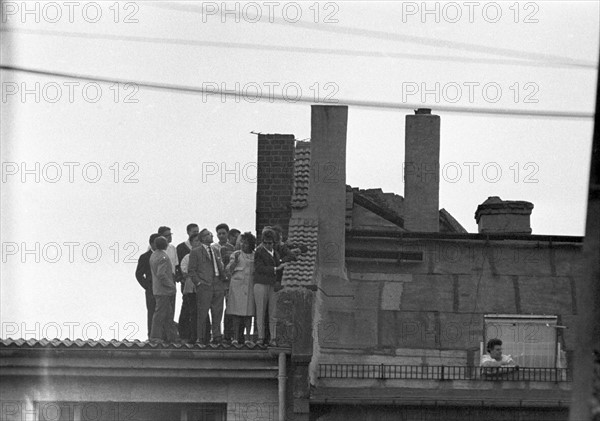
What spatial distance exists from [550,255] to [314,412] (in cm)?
894

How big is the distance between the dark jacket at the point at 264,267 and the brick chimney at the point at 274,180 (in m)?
8.31

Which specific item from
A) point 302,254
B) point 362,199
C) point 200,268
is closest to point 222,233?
point 200,268

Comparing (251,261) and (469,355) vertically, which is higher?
(251,261)

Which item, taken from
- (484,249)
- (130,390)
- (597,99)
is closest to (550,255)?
(484,249)

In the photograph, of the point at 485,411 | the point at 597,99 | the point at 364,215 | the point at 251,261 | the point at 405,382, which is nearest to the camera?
the point at 597,99

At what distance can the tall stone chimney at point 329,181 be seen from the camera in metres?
29.6

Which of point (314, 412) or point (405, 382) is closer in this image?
point (314, 412)

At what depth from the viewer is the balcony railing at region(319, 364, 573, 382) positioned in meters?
26.4

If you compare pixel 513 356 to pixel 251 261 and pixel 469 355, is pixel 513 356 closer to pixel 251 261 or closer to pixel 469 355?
pixel 469 355

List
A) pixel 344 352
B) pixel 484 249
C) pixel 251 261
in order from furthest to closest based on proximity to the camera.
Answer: pixel 484 249 < pixel 344 352 < pixel 251 261

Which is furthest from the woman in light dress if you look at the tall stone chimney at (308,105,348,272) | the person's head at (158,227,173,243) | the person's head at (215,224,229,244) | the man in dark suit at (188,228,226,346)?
the tall stone chimney at (308,105,348,272)

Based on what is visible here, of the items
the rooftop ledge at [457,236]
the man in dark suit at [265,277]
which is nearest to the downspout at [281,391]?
the man in dark suit at [265,277]

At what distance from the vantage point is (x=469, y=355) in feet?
95.7

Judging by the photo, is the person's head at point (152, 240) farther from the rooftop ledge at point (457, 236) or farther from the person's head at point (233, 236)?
the rooftop ledge at point (457, 236)
